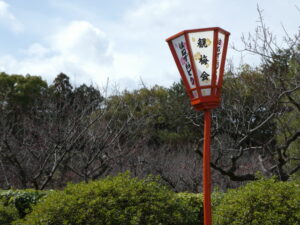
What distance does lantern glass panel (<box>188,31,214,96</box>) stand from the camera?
3422 mm

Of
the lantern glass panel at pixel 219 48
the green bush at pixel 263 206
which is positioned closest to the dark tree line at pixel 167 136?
the green bush at pixel 263 206

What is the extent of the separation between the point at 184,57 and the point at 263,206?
1809mm

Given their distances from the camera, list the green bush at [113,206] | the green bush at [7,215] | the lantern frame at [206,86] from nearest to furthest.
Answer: the lantern frame at [206,86] < the green bush at [113,206] < the green bush at [7,215]

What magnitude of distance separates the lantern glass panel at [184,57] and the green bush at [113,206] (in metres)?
1.56

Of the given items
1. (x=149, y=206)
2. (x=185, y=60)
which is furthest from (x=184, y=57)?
(x=149, y=206)

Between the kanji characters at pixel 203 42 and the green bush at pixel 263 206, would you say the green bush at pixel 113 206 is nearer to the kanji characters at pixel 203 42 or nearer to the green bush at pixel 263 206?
the green bush at pixel 263 206

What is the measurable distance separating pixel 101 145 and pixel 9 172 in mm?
3260

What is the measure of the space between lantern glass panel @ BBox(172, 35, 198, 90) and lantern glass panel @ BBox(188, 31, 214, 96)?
0.19 ft

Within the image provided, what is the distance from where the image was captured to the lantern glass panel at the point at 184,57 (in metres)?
3.44

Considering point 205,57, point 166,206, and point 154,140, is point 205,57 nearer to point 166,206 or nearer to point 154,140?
point 166,206

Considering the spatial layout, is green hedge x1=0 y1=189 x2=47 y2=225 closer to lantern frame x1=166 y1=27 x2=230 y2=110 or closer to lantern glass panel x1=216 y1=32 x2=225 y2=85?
lantern frame x1=166 y1=27 x2=230 y2=110

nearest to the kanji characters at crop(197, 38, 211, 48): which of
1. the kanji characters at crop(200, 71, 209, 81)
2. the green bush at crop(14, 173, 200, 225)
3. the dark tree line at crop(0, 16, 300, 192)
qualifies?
the kanji characters at crop(200, 71, 209, 81)

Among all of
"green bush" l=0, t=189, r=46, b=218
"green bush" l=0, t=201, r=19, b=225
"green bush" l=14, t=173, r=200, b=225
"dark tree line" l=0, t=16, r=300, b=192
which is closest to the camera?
"green bush" l=14, t=173, r=200, b=225

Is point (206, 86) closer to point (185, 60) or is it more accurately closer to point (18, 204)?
point (185, 60)
